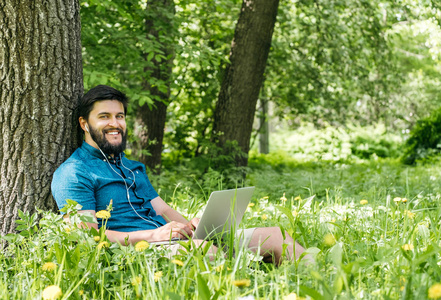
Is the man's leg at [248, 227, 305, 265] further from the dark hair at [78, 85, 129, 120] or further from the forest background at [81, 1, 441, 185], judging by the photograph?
the forest background at [81, 1, 441, 185]

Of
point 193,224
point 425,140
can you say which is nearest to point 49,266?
point 193,224

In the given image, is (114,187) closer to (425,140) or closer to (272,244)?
(272,244)

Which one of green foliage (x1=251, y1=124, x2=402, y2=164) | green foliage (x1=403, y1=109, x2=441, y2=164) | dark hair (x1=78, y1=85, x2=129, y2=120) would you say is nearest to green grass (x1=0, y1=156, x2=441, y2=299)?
dark hair (x1=78, y1=85, x2=129, y2=120)

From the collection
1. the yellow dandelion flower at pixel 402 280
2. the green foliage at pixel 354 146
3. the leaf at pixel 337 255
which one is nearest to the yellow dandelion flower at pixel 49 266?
the leaf at pixel 337 255

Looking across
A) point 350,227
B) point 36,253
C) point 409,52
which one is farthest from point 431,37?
point 409,52

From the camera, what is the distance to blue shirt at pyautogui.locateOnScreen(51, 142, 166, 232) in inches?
102

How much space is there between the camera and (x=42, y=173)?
2.81m

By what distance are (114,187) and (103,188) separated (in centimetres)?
7

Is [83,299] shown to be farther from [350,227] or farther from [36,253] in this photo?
[350,227]

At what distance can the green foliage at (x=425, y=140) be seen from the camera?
10302 millimetres

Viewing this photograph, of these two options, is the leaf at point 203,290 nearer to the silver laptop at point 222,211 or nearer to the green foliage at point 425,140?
the silver laptop at point 222,211

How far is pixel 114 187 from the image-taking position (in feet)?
9.15

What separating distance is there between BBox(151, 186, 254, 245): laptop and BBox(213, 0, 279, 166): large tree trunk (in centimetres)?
357

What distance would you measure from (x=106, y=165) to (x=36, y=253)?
2.53 feet
